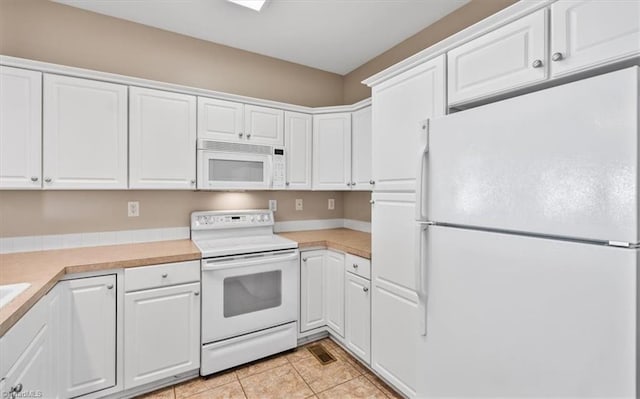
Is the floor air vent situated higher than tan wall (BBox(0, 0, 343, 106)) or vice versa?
tan wall (BBox(0, 0, 343, 106))

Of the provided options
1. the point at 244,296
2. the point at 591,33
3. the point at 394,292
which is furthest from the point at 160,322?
the point at 591,33

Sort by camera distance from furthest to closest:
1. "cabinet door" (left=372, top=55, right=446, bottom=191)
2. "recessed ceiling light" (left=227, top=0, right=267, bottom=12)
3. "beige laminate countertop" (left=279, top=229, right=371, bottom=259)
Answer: "beige laminate countertop" (left=279, top=229, right=371, bottom=259), "recessed ceiling light" (left=227, top=0, right=267, bottom=12), "cabinet door" (left=372, top=55, right=446, bottom=191)

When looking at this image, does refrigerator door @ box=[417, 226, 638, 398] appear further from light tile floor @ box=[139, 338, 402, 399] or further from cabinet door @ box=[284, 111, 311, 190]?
cabinet door @ box=[284, 111, 311, 190]

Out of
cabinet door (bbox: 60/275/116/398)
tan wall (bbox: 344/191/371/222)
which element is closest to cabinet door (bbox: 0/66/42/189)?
cabinet door (bbox: 60/275/116/398)

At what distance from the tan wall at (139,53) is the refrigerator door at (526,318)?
7.92ft

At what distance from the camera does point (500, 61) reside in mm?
1395

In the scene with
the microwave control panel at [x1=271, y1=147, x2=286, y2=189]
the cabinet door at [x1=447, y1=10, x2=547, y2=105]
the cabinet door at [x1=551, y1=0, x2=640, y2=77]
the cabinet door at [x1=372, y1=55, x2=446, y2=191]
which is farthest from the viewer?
the microwave control panel at [x1=271, y1=147, x2=286, y2=189]

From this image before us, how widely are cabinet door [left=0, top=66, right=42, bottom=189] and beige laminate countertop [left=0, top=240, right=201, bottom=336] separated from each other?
49cm

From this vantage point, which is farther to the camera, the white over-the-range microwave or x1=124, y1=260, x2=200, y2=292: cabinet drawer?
the white over-the-range microwave

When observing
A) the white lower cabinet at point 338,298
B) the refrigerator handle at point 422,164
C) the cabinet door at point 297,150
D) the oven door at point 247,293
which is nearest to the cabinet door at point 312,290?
the white lower cabinet at point 338,298

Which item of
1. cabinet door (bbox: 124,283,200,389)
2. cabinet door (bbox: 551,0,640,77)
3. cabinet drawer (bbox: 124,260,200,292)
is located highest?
cabinet door (bbox: 551,0,640,77)

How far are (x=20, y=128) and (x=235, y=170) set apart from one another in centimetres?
136

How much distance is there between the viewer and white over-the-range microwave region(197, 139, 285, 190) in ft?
8.13

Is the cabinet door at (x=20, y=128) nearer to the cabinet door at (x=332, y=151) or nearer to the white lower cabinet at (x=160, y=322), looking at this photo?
the white lower cabinet at (x=160, y=322)
